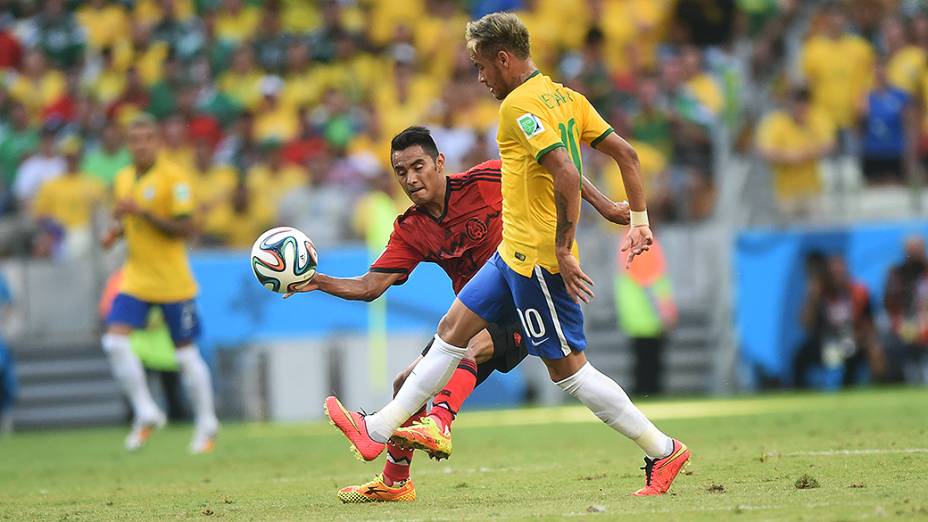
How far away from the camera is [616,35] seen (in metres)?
20.9

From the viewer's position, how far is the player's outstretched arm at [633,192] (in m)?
7.43

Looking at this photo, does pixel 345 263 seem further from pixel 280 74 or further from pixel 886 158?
pixel 886 158

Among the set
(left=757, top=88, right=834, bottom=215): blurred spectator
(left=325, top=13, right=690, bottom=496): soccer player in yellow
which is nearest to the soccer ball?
(left=325, top=13, right=690, bottom=496): soccer player in yellow

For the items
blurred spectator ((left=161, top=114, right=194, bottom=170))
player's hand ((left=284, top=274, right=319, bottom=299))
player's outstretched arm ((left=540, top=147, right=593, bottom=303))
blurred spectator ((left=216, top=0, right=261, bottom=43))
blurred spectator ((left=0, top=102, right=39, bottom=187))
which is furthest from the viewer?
blurred spectator ((left=216, top=0, right=261, bottom=43))

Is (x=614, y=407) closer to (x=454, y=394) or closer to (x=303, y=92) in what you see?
(x=454, y=394)

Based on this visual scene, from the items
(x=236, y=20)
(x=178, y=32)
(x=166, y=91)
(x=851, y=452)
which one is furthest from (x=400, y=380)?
(x=178, y=32)

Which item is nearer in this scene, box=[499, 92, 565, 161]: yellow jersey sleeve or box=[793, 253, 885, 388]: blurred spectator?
box=[499, 92, 565, 161]: yellow jersey sleeve

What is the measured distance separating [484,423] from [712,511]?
913 cm

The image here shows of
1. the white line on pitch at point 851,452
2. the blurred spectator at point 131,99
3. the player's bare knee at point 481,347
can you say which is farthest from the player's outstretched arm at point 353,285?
the blurred spectator at point 131,99

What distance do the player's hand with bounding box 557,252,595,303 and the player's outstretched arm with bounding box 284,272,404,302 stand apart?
1293 millimetres

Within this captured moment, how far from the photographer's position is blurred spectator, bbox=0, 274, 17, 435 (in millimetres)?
18359

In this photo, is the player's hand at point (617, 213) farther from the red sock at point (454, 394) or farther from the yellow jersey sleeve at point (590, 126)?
the red sock at point (454, 394)

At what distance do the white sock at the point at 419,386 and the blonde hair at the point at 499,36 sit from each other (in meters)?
1.57

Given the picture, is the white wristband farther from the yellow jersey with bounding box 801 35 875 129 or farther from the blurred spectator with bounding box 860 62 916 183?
the yellow jersey with bounding box 801 35 875 129
